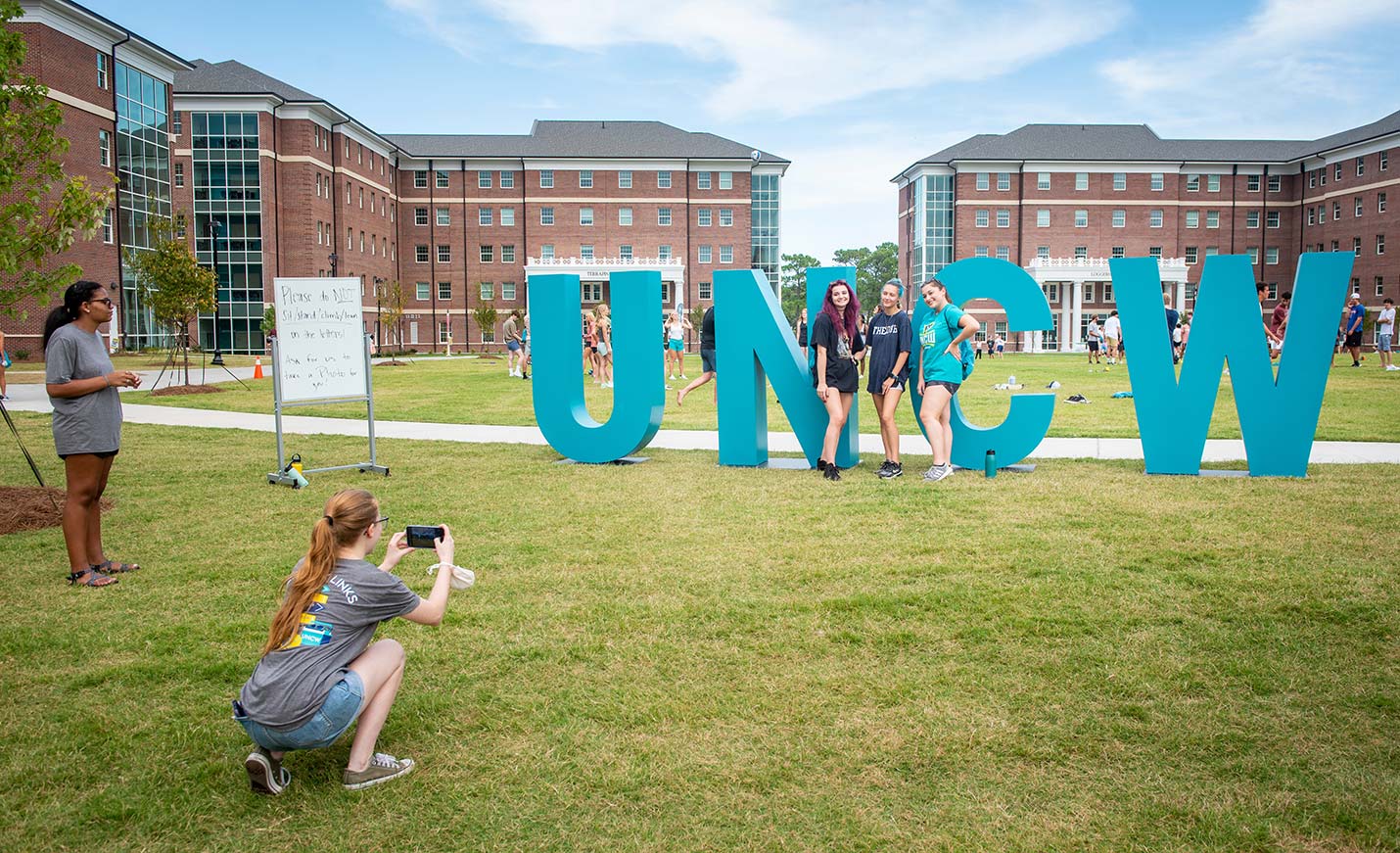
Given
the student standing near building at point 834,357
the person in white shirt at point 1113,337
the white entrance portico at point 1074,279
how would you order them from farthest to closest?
the white entrance portico at point 1074,279
the person in white shirt at point 1113,337
the student standing near building at point 834,357

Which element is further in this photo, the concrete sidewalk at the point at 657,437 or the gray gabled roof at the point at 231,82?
the gray gabled roof at the point at 231,82

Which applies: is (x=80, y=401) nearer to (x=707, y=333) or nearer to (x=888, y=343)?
(x=888, y=343)

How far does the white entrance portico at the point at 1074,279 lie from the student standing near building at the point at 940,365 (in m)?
67.6

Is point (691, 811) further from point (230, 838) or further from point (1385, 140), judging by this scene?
point (1385, 140)

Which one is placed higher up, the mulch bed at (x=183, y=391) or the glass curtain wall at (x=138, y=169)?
the glass curtain wall at (x=138, y=169)

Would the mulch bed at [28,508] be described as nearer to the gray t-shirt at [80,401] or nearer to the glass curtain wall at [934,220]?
the gray t-shirt at [80,401]

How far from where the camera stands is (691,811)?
Answer: 11.7 feet

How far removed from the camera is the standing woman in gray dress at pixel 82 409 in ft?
21.5

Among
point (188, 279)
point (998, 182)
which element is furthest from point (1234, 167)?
point (188, 279)

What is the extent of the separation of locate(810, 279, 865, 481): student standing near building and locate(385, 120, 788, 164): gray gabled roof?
219 feet

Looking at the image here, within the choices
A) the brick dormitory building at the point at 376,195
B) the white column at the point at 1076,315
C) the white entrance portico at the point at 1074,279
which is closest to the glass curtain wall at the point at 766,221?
the brick dormitory building at the point at 376,195

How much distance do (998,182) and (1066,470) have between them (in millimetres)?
72937

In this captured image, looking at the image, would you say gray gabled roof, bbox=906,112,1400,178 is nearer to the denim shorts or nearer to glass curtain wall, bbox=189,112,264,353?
glass curtain wall, bbox=189,112,264,353

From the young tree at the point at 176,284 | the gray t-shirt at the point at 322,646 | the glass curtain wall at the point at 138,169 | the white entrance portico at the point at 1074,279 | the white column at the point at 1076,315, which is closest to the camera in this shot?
the gray t-shirt at the point at 322,646
